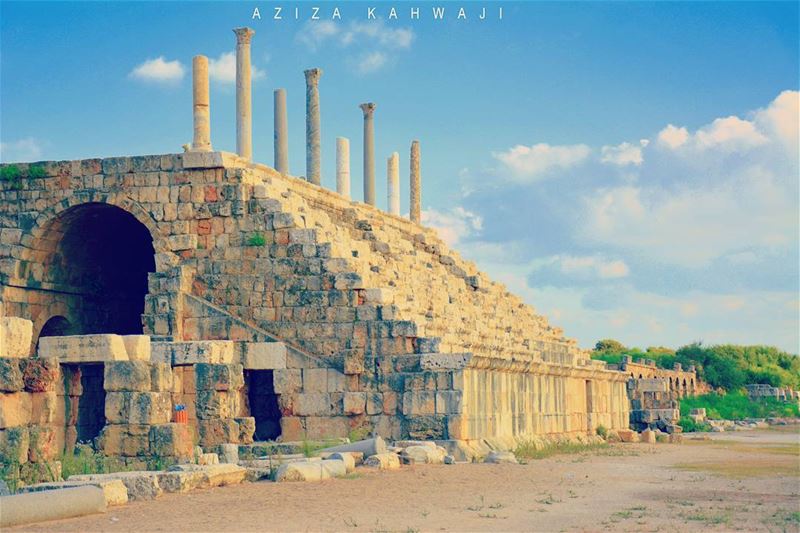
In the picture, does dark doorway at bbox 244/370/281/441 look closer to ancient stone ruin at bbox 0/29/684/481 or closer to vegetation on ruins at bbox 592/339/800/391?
ancient stone ruin at bbox 0/29/684/481

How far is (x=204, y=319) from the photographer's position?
23906mm

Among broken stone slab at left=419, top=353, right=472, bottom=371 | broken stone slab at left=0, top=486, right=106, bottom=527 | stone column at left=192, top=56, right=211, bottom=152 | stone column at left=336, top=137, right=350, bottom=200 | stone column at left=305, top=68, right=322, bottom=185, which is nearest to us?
broken stone slab at left=0, top=486, right=106, bottom=527

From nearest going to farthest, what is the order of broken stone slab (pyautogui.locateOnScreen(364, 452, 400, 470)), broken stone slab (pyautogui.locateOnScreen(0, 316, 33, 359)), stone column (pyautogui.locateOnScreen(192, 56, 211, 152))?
broken stone slab (pyautogui.locateOnScreen(0, 316, 33, 359)) < broken stone slab (pyautogui.locateOnScreen(364, 452, 400, 470)) < stone column (pyautogui.locateOnScreen(192, 56, 211, 152))

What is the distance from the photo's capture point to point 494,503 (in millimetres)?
13719

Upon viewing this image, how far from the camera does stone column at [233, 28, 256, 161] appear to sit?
3052cm

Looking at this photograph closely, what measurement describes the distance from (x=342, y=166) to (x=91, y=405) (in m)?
16.3

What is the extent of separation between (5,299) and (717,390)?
40055 millimetres

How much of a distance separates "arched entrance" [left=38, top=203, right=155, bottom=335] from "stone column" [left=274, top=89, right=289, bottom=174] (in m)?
5.03

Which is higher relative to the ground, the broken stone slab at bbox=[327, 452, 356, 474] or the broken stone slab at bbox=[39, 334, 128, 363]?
the broken stone slab at bbox=[39, 334, 128, 363]

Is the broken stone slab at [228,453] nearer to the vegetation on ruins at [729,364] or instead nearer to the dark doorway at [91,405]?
the dark doorway at [91,405]

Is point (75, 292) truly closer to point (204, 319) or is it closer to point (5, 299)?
point (5, 299)

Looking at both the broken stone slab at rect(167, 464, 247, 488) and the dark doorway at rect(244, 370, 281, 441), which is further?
the dark doorway at rect(244, 370, 281, 441)

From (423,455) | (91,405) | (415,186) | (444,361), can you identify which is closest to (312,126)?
(415,186)

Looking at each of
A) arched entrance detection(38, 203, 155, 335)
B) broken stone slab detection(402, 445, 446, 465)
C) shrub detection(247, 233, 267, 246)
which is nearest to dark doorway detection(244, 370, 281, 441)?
shrub detection(247, 233, 267, 246)
